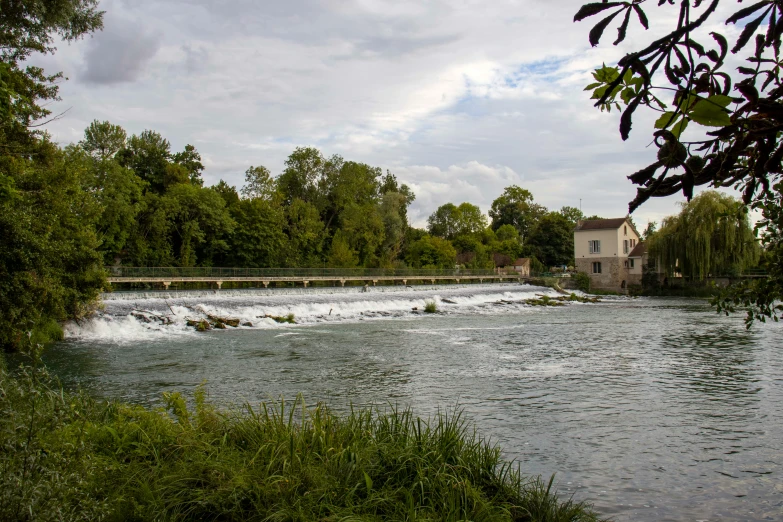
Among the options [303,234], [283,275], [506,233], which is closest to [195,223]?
[283,275]

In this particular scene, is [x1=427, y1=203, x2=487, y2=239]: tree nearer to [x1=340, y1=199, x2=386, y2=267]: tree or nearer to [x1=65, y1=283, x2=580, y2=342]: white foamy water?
A: [x1=340, y1=199, x2=386, y2=267]: tree

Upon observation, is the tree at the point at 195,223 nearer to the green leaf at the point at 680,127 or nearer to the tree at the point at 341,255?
the tree at the point at 341,255

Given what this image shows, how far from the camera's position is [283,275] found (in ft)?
133

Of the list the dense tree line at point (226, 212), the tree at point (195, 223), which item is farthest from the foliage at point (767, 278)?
the tree at point (195, 223)

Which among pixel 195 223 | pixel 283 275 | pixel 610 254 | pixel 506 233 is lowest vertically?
pixel 283 275

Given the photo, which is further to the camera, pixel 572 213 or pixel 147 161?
pixel 572 213

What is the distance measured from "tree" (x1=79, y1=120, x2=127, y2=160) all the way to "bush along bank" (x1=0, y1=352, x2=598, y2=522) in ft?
144

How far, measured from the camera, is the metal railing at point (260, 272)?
3212 centimetres

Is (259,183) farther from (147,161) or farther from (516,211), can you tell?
(516,211)

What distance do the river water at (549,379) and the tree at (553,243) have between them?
48.6m

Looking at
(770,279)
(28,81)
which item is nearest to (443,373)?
(770,279)

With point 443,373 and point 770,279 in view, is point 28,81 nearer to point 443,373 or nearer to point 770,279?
point 443,373

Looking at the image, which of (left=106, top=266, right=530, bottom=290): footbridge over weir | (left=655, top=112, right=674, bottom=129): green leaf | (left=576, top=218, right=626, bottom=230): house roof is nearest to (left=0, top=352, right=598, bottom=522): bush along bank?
(left=655, top=112, right=674, bottom=129): green leaf

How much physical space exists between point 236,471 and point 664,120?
4.46 meters
